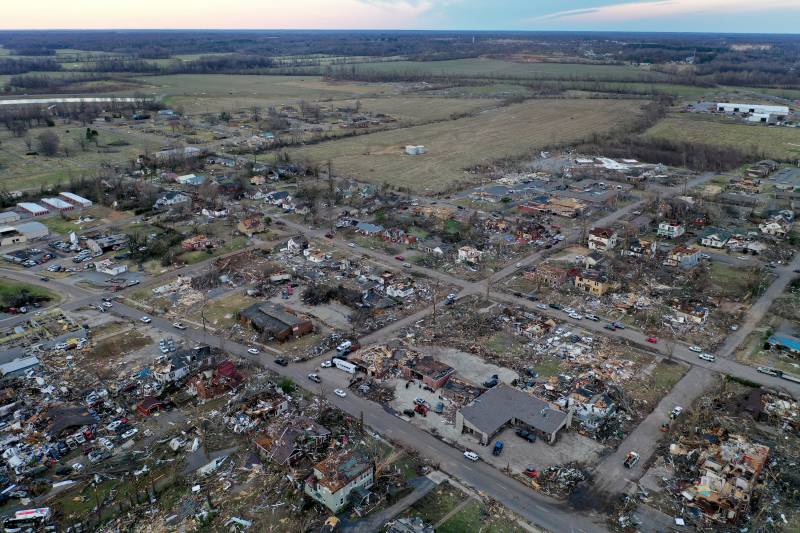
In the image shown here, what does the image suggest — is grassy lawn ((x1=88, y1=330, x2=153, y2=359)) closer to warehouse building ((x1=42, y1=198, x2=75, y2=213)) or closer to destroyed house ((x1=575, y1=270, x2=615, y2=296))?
destroyed house ((x1=575, y1=270, x2=615, y2=296))

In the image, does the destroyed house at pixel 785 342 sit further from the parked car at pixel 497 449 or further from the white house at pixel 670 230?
the parked car at pixel 497 449

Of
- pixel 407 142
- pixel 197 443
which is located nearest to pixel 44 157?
pixel 407 142

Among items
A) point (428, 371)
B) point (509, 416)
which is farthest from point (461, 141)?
point (509, 416)

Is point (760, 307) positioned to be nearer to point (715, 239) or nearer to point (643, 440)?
point (715, 239)

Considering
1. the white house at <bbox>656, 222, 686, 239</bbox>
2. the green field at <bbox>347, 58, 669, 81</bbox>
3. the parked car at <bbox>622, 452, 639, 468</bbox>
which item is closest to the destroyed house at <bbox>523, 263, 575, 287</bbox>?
the white house at <bbox>656, 222, 686, 239</bbox>

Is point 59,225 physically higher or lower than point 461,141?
lower

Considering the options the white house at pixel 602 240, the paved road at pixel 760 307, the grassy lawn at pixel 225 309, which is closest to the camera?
the paved road at pixel 760 307

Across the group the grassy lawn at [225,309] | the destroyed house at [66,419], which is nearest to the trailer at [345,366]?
the grassy lawn at [225,309]
